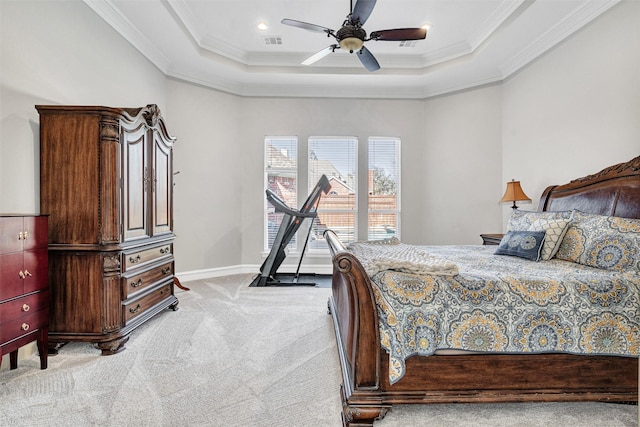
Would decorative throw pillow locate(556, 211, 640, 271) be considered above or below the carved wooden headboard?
below

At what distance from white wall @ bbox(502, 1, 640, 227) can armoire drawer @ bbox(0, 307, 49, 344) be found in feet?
15.9

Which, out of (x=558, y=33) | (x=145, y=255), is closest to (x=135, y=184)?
(x=145, y=255)

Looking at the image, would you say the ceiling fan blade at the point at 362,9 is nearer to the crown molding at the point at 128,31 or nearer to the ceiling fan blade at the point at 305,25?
the ceiling fan blade at the point at 305,25

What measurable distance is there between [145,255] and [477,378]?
2.82 metres

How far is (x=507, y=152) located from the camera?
463 centimetres

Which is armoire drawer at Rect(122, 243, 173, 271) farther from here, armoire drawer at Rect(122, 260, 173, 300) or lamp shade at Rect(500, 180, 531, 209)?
lamp shade at Rect(500, 180, 531, 209)

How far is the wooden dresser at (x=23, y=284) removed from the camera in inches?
74.7

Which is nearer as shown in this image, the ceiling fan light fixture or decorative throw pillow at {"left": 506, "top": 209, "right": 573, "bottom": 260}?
decorative throw pillow at {"left": 506, "top": 209, "right": 573, "bottom": 260}

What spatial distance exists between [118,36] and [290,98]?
2.53 m

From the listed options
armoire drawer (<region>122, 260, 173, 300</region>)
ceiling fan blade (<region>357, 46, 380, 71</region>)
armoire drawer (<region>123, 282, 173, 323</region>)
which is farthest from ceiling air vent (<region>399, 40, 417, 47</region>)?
armoire drawer (<region>123, 282, 173, 323</region>)

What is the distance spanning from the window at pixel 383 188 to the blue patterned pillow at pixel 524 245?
280 centimetres

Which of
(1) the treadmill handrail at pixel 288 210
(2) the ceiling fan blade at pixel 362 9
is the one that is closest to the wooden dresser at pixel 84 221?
(2) the ceiling fan blade at pixel 362 9

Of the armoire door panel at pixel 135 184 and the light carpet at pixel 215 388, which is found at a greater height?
the armoire door panel at pixel 135 184

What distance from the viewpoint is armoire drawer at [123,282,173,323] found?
2641mm
